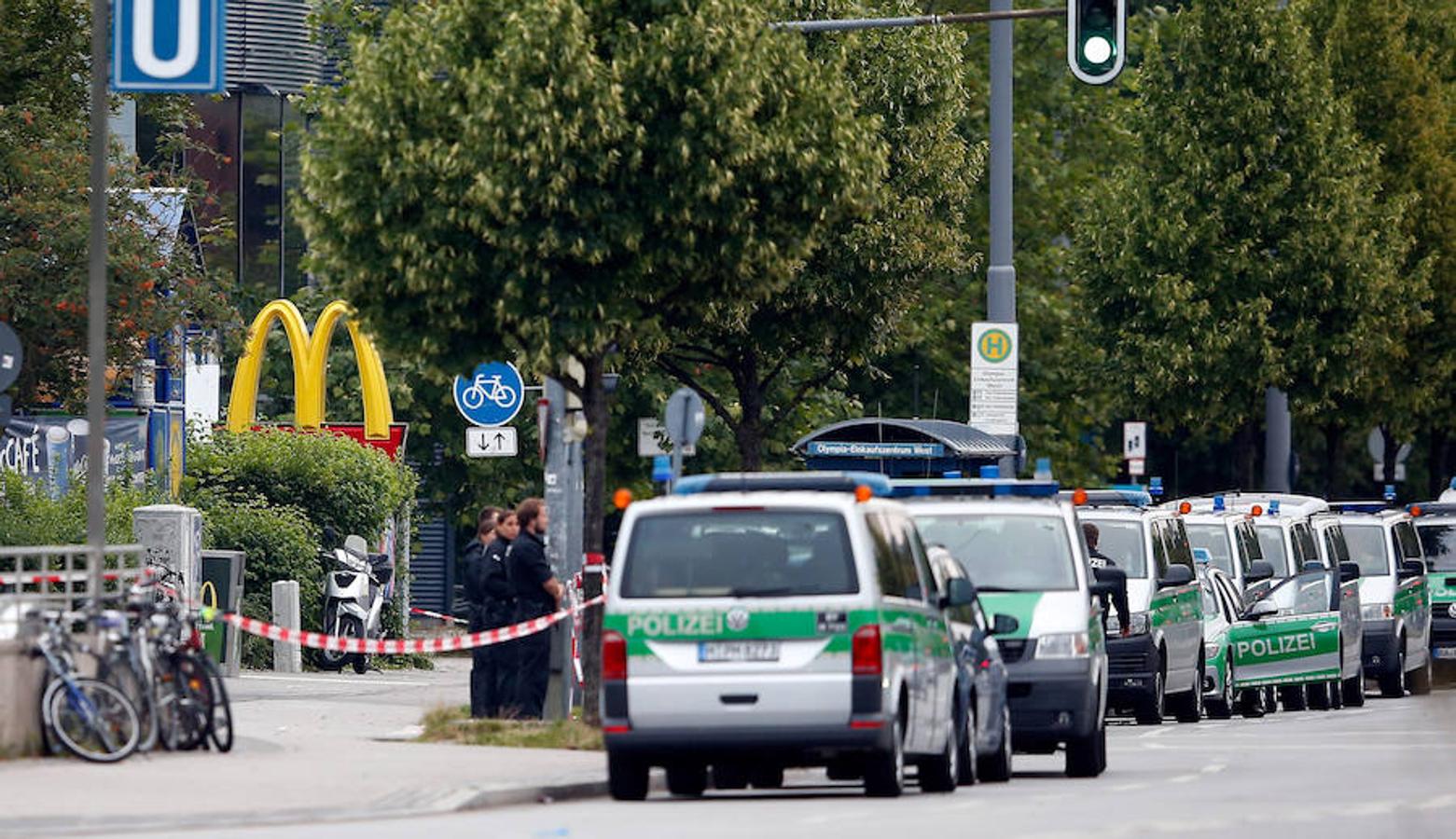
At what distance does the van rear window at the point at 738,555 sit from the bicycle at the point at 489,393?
42.3 ft

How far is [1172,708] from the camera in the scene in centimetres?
3225

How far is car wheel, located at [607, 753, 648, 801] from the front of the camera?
18609mm

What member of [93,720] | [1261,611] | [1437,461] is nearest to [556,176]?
[93,720]

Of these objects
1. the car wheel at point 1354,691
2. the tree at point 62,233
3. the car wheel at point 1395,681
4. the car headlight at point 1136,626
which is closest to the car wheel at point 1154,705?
the car headlight at point 1136,626

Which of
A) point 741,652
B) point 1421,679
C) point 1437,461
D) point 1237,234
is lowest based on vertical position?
point 1421,679

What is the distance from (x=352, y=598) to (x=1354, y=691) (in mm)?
10790

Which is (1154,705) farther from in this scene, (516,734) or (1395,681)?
(1395,681)

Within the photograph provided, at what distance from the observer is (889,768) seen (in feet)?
61.1

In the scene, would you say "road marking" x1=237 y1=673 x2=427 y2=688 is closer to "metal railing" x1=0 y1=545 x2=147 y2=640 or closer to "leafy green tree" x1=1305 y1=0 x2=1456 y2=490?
"metal railing" x1=0 y1=545 x2=147 y2=640

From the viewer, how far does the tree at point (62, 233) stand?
32656 millimetres

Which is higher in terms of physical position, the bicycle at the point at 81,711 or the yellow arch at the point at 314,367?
the yellow arch at the point at 314,367

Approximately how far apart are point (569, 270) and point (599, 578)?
2.19 meters

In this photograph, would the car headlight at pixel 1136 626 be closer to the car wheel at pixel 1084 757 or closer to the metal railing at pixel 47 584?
the car wheel at pixel 1084 757

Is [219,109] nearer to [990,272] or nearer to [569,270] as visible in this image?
[990,272]
